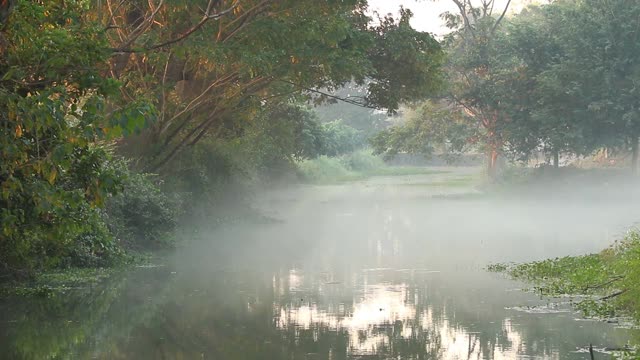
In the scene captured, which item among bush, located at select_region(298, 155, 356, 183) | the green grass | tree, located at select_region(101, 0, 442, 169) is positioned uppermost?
tree, located at select_region(101, 0, 442, 169)

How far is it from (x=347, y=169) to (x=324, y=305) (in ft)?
256

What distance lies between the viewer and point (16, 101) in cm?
1087

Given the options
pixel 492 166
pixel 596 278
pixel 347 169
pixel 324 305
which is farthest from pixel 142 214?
pixel 347 169

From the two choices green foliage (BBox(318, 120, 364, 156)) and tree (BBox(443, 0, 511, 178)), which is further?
green foliage (BBox(318, 120, 364, 156))

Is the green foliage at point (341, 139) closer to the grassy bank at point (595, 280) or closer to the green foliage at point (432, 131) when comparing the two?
the green foliage at point (432, 131)

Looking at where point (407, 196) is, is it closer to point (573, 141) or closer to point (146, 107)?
point (573, 141)

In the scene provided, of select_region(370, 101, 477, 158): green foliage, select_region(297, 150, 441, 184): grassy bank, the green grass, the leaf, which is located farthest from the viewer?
select_region(297, 150, 441, 184): grassy bank

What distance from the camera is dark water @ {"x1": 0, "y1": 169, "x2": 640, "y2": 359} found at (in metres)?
13.9

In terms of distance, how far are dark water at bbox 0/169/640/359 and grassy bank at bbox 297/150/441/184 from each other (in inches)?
1576

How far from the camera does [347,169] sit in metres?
96.1

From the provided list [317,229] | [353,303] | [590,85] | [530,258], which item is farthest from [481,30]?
[353,303]

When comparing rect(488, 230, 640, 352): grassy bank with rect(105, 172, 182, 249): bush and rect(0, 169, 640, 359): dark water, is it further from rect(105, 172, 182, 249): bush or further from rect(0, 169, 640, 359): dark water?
rect(105, 172, 182, 249): bush

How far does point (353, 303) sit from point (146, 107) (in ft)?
28.7

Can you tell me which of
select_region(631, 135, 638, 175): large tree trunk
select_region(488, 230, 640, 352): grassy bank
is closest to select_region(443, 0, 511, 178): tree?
select_region(631, 135, 638, 175): large tree trunk
